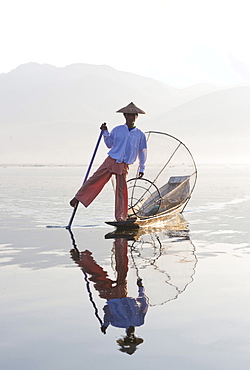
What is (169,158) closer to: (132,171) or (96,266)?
(132,171)

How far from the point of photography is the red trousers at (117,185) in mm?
10062

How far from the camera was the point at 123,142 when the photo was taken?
33.0 ft

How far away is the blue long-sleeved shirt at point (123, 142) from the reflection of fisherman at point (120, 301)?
2780mm

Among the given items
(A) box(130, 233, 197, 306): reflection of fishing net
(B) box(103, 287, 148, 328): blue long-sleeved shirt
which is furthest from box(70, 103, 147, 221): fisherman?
(B) box(103, 287, 148, 328): blue long-sleeved shirt

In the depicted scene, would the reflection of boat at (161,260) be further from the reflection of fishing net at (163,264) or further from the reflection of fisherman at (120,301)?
the reflection of fisherman at (120,301)

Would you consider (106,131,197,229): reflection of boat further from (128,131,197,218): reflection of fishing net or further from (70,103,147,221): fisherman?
(70,103,147,221): fisherman

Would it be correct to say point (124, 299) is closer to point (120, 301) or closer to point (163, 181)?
point (120, 301)

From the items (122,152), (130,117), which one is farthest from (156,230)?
(130,117)

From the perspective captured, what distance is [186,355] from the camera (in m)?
4.00

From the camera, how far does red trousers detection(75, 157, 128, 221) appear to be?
10.1m

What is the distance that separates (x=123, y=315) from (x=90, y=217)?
27.4 ft

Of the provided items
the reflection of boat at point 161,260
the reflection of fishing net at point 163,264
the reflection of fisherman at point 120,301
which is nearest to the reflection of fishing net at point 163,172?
the reflection of boat at point 161,260

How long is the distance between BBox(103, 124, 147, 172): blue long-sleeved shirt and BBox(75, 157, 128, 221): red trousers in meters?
0.13

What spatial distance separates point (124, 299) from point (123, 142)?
16.4 feet
